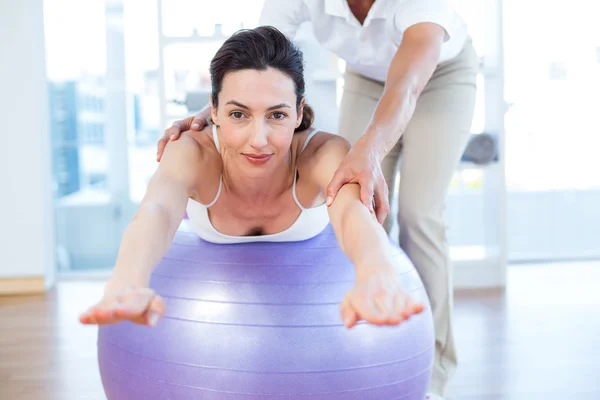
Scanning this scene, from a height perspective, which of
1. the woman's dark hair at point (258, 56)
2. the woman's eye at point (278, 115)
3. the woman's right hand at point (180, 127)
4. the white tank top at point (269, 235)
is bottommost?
the white tank top at point (269, 235)

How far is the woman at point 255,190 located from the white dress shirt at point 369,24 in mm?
335

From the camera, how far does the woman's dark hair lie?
4.90ft

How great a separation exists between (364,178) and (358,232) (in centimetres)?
17

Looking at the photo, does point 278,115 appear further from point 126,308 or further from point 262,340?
point 126,308

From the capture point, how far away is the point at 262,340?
143 cm

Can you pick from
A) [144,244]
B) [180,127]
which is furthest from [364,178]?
[180,127]

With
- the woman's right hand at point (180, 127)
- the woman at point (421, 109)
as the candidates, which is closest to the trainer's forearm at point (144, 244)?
the woman's right hand at point (180, 127)

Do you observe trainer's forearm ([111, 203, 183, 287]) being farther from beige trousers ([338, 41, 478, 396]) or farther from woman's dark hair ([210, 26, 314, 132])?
beige trousers ([338, 41, 478, 396])

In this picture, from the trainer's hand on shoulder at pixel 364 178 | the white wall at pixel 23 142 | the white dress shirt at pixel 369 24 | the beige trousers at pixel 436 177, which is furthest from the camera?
Result: the white wall at pixel 23 142

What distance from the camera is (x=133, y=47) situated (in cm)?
418

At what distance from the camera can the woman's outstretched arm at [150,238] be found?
1043 millimetres

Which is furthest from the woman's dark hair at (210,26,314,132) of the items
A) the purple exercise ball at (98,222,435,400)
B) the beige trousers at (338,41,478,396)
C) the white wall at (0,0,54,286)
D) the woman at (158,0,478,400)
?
the white wall at (0,0,54,286)

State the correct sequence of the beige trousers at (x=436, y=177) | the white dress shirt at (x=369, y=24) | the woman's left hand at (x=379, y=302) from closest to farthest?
the woman's left hand at (x=379, y=302)
the white dress shirt at (x=369, y=24)
the beige trousers at (x=436, y=177)

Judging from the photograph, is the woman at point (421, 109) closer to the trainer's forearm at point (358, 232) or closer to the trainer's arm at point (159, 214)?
the trainer's arm at point (159, 214)
